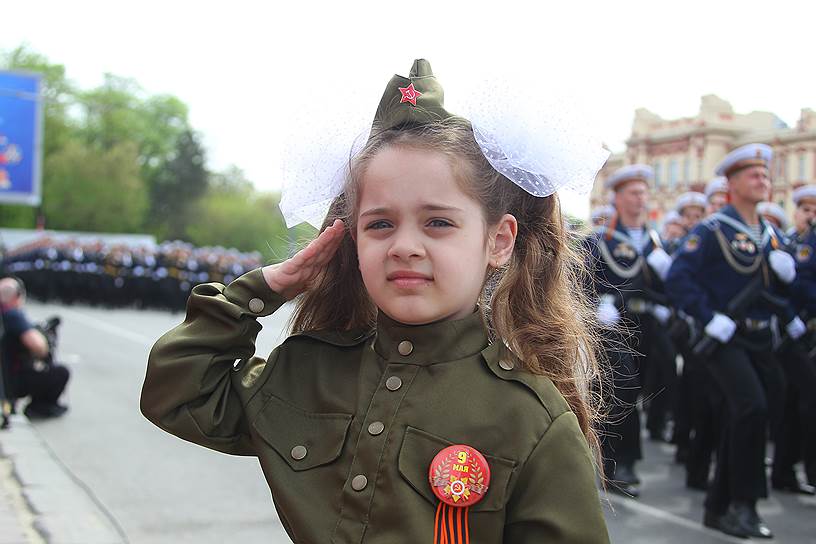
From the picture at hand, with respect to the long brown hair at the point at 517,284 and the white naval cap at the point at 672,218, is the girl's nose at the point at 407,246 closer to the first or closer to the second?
the long brown hair at the point at 517,284

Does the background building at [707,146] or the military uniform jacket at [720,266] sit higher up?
the background building at [707,146]

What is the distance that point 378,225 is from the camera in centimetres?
200

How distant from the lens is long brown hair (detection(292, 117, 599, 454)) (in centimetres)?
203

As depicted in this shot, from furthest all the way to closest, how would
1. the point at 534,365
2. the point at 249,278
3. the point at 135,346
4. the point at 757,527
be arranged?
the point at 135,346, the point at 757,527, the point at 249,278, the point at 534,365

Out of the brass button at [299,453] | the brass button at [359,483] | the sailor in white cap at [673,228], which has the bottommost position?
the brass button at [359,483]

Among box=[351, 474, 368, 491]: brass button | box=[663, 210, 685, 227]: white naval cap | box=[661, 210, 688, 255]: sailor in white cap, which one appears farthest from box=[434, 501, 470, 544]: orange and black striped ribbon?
box=[663, 210, 685, 227]: white naval cap

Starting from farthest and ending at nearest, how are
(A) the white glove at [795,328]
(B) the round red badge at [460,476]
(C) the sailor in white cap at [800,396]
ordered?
(C) the sailor in white cap at [800,396] → (A) the white glove at [795,328] → (B) the round red badge at [460,476]

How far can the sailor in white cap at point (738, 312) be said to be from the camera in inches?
203

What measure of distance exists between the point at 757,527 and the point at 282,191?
12.5ft

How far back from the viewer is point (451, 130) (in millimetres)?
2037

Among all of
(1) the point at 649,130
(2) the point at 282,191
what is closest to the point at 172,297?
(1) the point at 649,130

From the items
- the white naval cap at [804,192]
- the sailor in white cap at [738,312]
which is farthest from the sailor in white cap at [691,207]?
the sailor in white cap at [738,312]

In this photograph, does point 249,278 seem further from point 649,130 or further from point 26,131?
point 26,131

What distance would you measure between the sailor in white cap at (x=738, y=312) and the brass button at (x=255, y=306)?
365 cm
